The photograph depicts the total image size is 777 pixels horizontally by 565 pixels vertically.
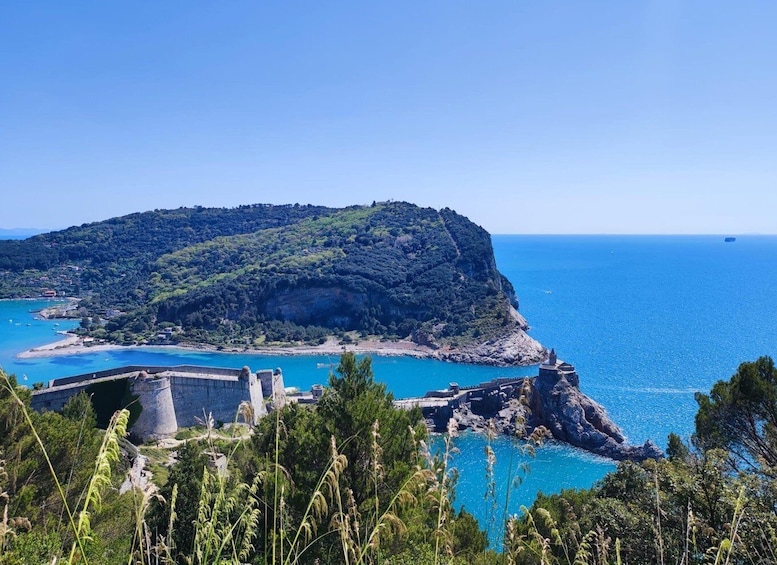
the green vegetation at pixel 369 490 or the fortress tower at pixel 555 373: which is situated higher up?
the green vegetation at pixel 369 490

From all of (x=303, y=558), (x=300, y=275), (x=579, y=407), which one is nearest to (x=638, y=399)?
(x=579, y=407)

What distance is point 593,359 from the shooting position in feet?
159

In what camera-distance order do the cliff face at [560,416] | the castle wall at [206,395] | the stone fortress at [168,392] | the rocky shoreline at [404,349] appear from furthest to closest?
1. the rocky shoreline at [404,349]
2. the cliff face at [560,416]
3. the castle wall at [206,395]
4. the stone fortress at [168,392]

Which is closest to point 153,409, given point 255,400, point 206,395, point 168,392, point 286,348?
point 168,392

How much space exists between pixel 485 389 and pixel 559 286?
75661 millimetres

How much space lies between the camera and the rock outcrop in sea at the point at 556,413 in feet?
95.4

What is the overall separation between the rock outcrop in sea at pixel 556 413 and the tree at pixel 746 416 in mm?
17464

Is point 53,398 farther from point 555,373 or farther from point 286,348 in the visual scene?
point 286,348

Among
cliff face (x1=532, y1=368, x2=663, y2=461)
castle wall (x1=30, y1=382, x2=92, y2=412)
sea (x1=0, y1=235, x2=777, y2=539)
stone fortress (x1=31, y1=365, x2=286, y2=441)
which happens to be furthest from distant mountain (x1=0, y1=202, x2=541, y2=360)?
castle wall (x1=30, y1=382, x2=92, y2=412)

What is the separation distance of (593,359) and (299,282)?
39.4m

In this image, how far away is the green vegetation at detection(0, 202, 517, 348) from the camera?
210ft

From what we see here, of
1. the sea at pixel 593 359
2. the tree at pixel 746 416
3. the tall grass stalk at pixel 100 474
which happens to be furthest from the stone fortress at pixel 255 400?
the tall grass stalk at pixel 100 474

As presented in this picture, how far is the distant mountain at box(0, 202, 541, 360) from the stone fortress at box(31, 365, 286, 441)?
121 ft

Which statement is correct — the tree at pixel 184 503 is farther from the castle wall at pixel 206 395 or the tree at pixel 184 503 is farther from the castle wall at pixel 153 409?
the castle wall at pixel 206 395
